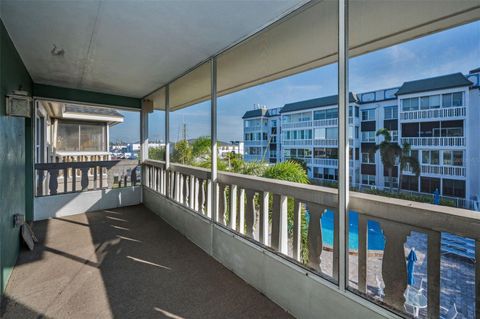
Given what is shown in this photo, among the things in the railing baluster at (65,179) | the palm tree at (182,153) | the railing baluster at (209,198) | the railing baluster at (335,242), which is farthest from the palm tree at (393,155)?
the railing baluster at (65,179)

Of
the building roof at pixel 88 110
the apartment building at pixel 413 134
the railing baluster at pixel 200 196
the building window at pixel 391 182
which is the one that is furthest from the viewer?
the building roof at pixel 88 110

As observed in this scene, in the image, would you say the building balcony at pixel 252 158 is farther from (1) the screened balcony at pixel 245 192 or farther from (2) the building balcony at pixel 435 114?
(2) the building balcony at pixel 435 114

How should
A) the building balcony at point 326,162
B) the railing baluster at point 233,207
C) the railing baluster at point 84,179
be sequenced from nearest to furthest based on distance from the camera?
1. the building balcony at point 326,162
2. the railing baluster at point 233,207
3. the railing baluster at point 84,179

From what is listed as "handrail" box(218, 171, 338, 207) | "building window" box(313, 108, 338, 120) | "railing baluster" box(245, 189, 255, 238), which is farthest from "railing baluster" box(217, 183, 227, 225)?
"building window" box(313, 108, 338, 120)

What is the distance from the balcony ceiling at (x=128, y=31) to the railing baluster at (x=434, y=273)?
6.20ft

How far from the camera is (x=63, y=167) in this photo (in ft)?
16.8

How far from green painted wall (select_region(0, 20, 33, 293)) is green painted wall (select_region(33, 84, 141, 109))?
1.54m

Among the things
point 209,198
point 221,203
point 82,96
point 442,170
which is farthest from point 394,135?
point 82,96

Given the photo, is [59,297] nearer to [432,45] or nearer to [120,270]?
[120,270]

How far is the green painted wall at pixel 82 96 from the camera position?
4672mm

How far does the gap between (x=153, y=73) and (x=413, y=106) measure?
140 inches

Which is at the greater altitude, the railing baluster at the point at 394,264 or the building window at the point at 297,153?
the building window at the point at 297,153

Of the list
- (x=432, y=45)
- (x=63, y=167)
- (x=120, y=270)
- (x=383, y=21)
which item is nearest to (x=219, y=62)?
(x=383, y=21)

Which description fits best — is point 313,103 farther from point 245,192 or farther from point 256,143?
point 245,192
